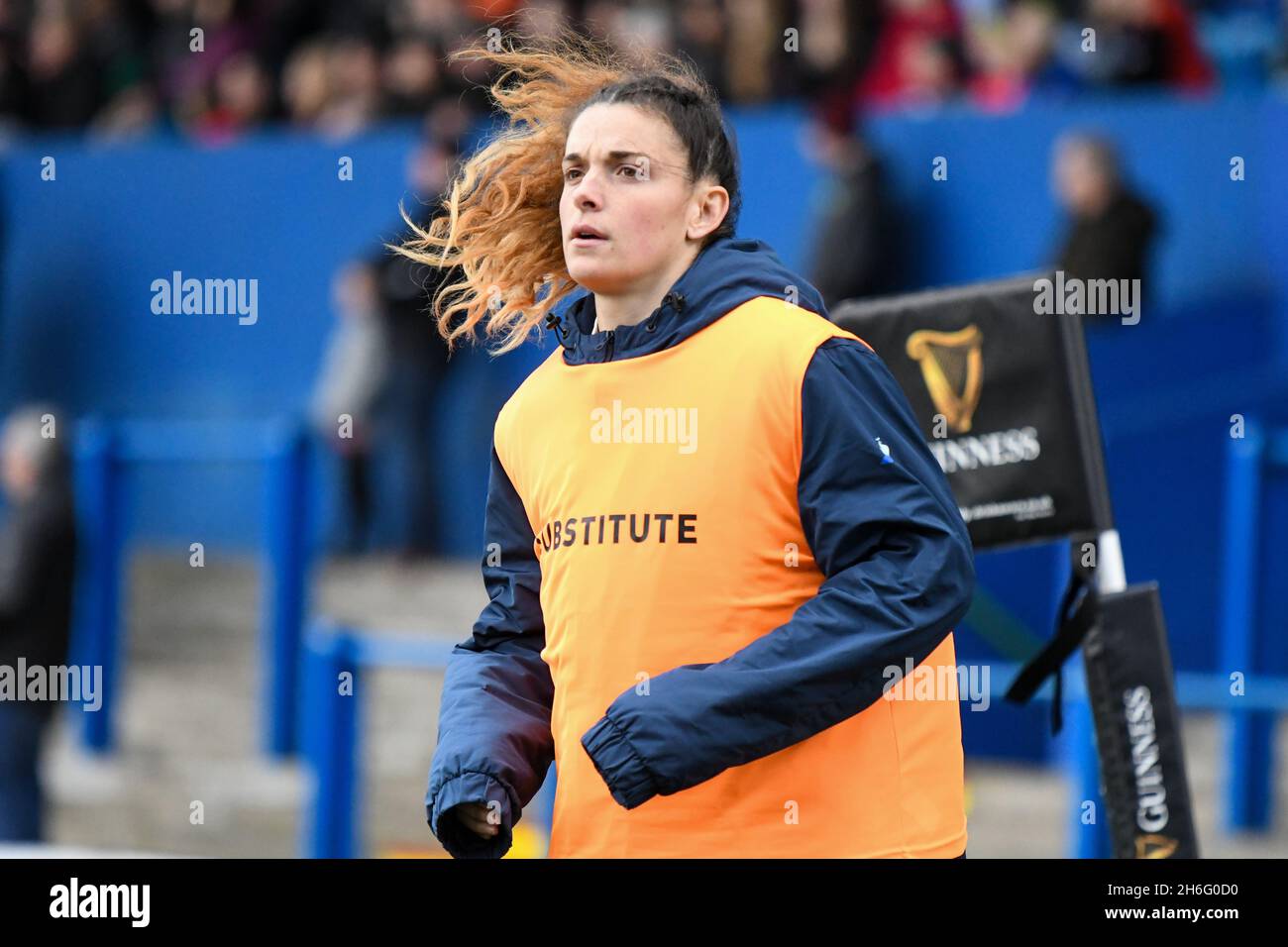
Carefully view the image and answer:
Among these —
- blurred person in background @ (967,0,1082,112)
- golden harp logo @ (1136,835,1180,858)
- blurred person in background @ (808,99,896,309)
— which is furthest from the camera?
blurred person in background @ (967,0,1082,112)

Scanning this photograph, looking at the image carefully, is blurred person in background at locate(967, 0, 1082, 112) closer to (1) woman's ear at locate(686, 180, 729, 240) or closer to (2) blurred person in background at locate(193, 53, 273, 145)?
(2) blurred person in background at locate(193, 53, 273, 145)

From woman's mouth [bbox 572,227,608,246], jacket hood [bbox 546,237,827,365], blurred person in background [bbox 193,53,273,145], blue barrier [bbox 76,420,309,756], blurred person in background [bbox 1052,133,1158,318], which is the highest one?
blurred person in background [bbox 193,53,273,145]

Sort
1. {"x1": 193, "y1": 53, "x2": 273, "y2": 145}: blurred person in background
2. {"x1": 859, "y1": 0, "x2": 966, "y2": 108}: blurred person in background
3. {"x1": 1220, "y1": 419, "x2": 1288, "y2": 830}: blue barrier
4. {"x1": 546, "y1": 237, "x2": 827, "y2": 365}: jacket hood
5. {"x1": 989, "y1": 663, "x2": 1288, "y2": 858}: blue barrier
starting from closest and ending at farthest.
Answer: {"x1": 546, "y1": 237, "x2": 827, "y2": 365}: jacket hood
{"x1": 989, "y1": 663, "x2": 1288, "y2": 858}: blue barrier
{"x1": 1220, "y1": 419, "x2": 1288, "y2": 830}: blue barrier
{"x1": 859, "y1": 0, "x2": 966, "y2": 108}: blurred person in background
{"x1": 193, "y1": 53, "x2": 273, "y2": 145}: blurred person in background

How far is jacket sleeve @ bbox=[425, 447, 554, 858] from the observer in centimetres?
304

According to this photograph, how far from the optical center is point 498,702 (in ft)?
10.5

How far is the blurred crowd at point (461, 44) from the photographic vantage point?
33.4 feet

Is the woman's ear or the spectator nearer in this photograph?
the woman's ear

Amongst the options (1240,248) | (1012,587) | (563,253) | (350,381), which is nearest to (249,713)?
(350,381)

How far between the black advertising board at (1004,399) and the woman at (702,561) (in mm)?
1007

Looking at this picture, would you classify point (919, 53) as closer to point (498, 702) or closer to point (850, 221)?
point (850, 221)
